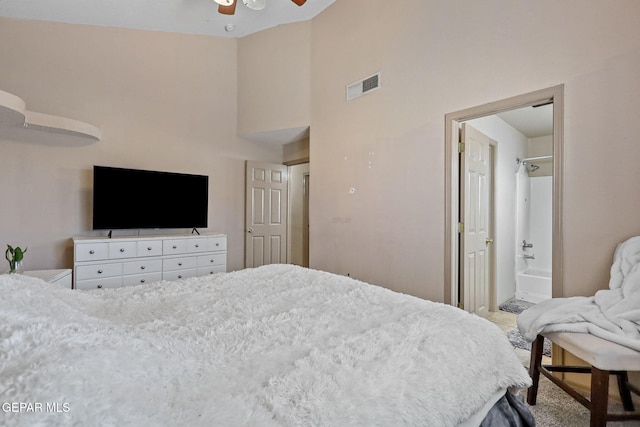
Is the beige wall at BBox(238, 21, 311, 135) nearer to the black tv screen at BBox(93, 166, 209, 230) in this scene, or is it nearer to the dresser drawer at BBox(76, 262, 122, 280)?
the black tv screen at BBox(93, 166, 209, 230)

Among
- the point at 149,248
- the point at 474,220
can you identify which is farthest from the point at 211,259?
the point at 474,220

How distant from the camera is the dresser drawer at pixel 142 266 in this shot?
317 cm

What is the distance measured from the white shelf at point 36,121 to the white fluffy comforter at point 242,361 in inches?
70.0

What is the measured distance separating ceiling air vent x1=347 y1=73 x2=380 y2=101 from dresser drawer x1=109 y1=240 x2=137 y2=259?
9.37ft

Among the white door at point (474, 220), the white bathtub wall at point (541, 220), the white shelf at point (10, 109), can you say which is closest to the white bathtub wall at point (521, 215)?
the white bathtub wall at point (541, 220)

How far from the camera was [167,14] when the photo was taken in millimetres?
3521

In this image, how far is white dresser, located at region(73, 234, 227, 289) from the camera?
9.73ft

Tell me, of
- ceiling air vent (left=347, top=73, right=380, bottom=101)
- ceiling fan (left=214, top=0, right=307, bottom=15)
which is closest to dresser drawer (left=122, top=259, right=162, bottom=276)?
ceiling fan (left=214, top=0, right=307, bottom=15)

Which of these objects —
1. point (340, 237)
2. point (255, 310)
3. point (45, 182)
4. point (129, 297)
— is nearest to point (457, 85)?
point (340, 237)

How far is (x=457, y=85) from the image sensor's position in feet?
8.57

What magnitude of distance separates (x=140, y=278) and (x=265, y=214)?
1.98 m

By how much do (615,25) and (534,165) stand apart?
10.4 feet

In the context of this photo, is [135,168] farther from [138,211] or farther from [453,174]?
[453,174]

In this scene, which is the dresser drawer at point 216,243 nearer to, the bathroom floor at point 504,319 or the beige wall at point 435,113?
the beige wall at point 435,113
